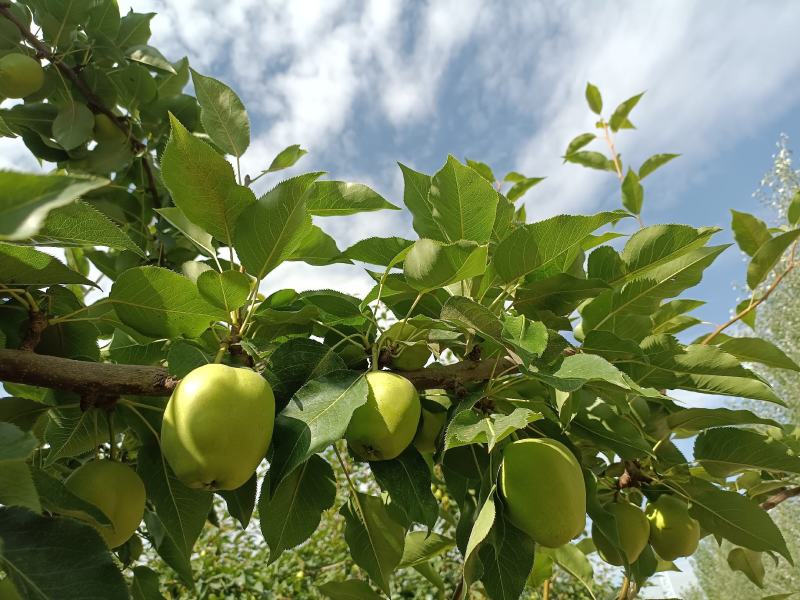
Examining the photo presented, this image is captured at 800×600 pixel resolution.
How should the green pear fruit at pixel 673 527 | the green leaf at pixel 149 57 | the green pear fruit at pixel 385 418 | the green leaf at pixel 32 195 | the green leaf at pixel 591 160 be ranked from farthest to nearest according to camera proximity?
1. the green leaf at pixel 591 160
2. the green leaf at pixel 149 57
3. the green pear fruit at pixel 673 527
4. the green pear fruit at pixel 385 418
5. the green leaf at pixel 32 195

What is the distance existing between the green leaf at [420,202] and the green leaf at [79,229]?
37cm

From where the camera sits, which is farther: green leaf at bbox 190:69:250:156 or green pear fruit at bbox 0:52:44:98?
green pear fruit at bbox 0:52:44:98

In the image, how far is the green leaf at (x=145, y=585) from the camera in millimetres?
955

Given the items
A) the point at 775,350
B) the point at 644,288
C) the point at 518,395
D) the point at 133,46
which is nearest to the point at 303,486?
the point at 518,395

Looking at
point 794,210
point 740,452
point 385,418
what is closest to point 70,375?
point 385,418

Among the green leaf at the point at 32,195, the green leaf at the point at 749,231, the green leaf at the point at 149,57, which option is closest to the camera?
the green leaf at the point at 32,195

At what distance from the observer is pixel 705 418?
3.14 feet

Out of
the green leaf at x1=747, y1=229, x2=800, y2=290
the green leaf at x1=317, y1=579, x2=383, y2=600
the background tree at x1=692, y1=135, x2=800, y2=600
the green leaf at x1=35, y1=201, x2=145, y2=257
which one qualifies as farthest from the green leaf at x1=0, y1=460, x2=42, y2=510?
the background tree at x1=692, y1=135, x2=800, y2=600

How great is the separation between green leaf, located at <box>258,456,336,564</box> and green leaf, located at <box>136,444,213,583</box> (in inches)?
3.6

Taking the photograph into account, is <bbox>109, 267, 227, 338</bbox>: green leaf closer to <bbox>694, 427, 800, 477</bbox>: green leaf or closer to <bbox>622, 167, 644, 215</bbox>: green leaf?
<bbox>694, 427, 800, 477</bbox>: green leaf

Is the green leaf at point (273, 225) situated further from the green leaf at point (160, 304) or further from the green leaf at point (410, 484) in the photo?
the green leaf at point (410, 484)

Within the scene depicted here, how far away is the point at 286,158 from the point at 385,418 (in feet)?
1.98

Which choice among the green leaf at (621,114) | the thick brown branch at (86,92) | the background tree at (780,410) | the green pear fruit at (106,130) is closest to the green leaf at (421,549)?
the thick brown branch at (86,92)

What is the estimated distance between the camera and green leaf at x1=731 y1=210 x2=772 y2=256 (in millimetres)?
1239
